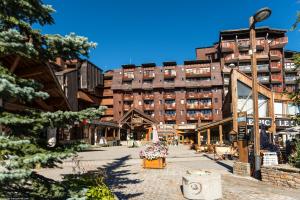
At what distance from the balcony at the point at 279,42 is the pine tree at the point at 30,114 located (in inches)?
2978

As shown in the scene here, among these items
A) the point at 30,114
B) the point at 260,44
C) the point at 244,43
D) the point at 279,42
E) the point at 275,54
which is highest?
the point at 279,42

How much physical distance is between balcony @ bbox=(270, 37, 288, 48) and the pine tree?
2978 inches

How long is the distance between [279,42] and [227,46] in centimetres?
1197

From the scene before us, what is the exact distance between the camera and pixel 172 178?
1353 cm

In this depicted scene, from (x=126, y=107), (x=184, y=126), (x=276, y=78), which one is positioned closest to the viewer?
(x=184, y=126)

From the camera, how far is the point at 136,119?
2159 inches

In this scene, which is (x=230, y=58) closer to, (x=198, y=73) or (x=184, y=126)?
(x=198, y=73)

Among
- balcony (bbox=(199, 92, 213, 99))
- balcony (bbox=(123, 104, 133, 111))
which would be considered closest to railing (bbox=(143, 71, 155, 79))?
balcony (bbox=(123, 104, 133, 111))

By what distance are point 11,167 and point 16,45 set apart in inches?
73.2

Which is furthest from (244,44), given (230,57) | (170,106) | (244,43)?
(170,106)

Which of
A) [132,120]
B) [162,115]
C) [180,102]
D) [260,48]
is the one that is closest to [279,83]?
[260,48]

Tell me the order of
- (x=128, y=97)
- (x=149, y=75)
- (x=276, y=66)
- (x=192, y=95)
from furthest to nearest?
1. (x=128, y=97)
2. (x=149, y=75)
3. (x=192, y=95)
4. (x=276, y=66)

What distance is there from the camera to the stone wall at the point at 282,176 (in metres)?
11.2

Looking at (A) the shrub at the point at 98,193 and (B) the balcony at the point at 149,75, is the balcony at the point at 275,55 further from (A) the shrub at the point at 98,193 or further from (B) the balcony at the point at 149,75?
(A) the shrub at the point at 98,193
